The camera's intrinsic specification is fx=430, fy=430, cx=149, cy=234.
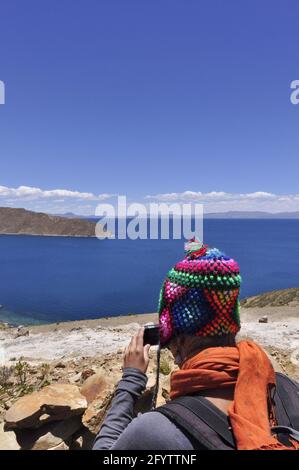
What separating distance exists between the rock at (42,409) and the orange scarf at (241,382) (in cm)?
457

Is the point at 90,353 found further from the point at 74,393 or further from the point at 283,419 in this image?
the point at 283,419

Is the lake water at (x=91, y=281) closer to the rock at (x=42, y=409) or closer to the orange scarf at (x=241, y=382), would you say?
the rock at (x=42, y=409)

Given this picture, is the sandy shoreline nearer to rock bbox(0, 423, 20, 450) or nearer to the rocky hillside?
rock bbox(0, 423, 20, 450)

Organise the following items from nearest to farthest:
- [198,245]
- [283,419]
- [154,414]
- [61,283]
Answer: [154,414], [283,419], [198,245], [61,283]

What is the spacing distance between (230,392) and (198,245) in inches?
31.8

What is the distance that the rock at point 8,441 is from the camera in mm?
5721

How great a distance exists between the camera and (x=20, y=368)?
1101 centimetres

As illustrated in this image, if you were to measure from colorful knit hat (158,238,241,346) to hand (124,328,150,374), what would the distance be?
13 cm

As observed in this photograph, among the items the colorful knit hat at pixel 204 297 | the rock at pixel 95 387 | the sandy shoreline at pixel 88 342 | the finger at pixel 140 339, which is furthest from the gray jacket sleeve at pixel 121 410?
the sandy shoreline at pixel 88 342

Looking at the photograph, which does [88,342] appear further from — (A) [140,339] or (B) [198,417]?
(B) [198,417]

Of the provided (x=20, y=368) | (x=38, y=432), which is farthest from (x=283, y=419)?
(x=20, y=368)

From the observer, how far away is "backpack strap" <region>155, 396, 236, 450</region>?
5.62ft

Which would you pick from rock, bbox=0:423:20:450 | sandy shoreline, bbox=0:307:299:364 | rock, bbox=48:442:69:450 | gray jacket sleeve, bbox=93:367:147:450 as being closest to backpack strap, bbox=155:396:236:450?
gray jacket sleeve, bbox=93:367:147:450

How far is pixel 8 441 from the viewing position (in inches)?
229
